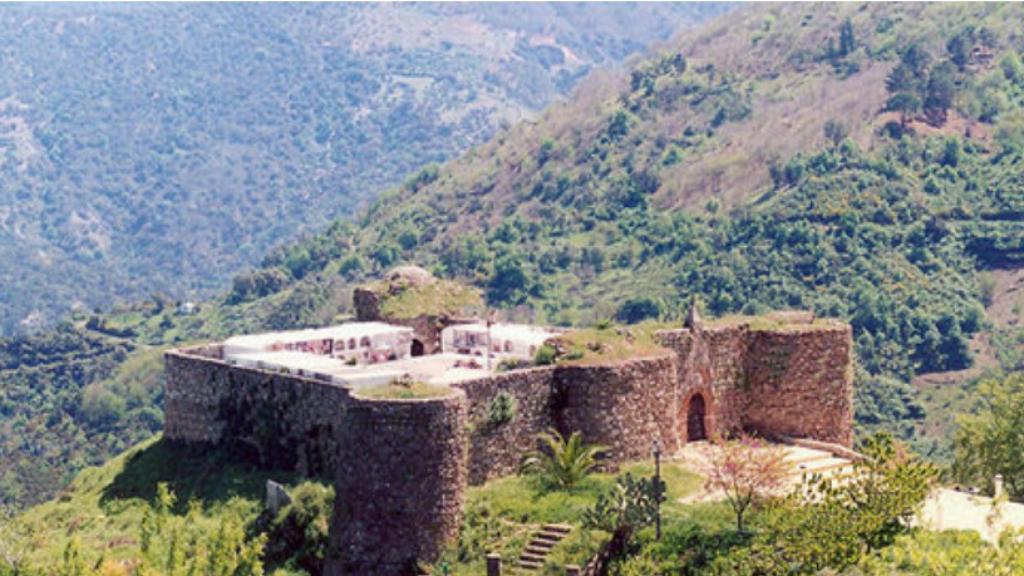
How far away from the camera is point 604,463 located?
36.2 metres

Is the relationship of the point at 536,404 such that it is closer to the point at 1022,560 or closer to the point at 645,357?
the point at 645,357

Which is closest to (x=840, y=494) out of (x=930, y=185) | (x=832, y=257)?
(x=832, y=257)

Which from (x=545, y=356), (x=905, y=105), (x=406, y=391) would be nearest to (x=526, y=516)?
(x=406, y=391)

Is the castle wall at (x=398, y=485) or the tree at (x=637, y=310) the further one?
the tree at (x=637, y=310)

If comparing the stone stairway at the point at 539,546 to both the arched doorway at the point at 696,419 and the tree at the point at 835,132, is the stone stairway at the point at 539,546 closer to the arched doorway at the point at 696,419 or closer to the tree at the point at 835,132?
the arched doorway at the point at 696,419

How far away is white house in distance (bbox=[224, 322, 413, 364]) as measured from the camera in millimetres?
41031

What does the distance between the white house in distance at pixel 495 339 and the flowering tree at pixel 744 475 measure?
6.57 m

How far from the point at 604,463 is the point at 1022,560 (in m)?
12.8

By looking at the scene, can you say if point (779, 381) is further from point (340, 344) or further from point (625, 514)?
point (340, 344)

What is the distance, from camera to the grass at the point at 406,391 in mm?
32750

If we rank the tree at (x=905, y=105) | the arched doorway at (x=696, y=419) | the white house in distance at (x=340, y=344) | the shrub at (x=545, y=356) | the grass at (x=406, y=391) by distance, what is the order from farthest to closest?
the tree at (x=905, y=105) → the white house in distance at (x=340, y=344) → the arched doorway at (x=696, y=419) → the shrub at (x=545, y=356) → the grass at (x=406, y=391)

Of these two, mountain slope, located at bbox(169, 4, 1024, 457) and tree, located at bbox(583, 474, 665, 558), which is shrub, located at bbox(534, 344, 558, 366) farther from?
mountain slope, located at bbox(169, 4, 1024, 457)

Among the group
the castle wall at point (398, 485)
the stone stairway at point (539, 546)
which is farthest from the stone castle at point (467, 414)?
the stone stairway at point (539, 546)

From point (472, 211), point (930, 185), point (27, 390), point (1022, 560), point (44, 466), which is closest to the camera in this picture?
point (1022, 560)
